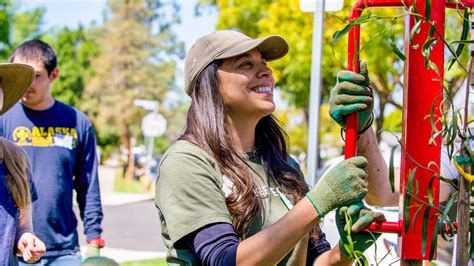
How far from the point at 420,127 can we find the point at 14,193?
6.16 feet

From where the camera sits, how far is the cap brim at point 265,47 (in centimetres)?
254

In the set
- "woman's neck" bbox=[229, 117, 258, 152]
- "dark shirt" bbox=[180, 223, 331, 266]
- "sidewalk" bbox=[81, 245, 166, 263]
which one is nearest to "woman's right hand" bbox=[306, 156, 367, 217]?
"dark shirt" bbox=[180, 223, 331, 266]

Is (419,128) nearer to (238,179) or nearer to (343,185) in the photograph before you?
(343,185)

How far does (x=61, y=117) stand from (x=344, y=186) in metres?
2.65

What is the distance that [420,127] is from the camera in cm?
204

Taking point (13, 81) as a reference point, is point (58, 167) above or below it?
below

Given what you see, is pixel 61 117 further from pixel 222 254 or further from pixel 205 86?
pixel 222 254

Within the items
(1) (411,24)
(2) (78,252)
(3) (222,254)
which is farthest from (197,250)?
(2) (78,252)

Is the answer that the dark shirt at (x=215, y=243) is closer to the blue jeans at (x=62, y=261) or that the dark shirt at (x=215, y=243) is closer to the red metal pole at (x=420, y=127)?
the red metal pole at (x=420, y=127)

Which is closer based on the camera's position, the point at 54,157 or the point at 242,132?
the point at 242,132

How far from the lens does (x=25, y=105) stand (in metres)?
4.27

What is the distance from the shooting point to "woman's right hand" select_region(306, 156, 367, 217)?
2.07 metres

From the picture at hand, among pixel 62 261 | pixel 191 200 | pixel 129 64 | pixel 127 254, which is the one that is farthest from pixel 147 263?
pixel 129 64

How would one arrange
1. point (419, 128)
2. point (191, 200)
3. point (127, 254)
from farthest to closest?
point (127, 254) < point (191, 200) < point (419, 128)
